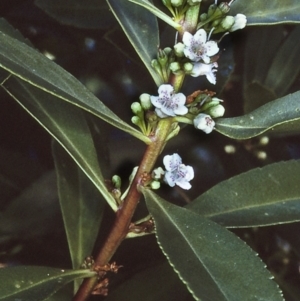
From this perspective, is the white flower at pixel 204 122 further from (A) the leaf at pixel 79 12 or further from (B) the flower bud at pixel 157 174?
(A) the leaf at pixel 79 12

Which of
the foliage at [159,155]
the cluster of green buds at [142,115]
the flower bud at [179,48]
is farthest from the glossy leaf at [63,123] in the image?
the flower bud at [179,48]

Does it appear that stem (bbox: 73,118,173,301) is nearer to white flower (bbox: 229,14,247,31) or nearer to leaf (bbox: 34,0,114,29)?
white flower (bbox: 229,14,247,31)

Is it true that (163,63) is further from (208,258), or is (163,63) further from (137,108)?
(208,258)

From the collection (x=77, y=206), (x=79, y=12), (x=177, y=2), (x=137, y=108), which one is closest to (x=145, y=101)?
(x=137, y=108)

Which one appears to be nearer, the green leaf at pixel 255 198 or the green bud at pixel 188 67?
the green bud at pixel 188 67

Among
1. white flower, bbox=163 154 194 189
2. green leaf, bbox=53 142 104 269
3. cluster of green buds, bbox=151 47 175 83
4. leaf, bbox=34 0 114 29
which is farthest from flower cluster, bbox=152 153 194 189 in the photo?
leaf, bbox=34 0 114 29

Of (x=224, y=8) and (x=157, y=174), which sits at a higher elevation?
(x=224, y=8)

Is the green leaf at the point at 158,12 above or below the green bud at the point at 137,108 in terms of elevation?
above

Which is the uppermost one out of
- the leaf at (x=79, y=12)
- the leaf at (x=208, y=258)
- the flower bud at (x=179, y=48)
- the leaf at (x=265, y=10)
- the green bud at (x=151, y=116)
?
the leaf at (x=79, y=12)
